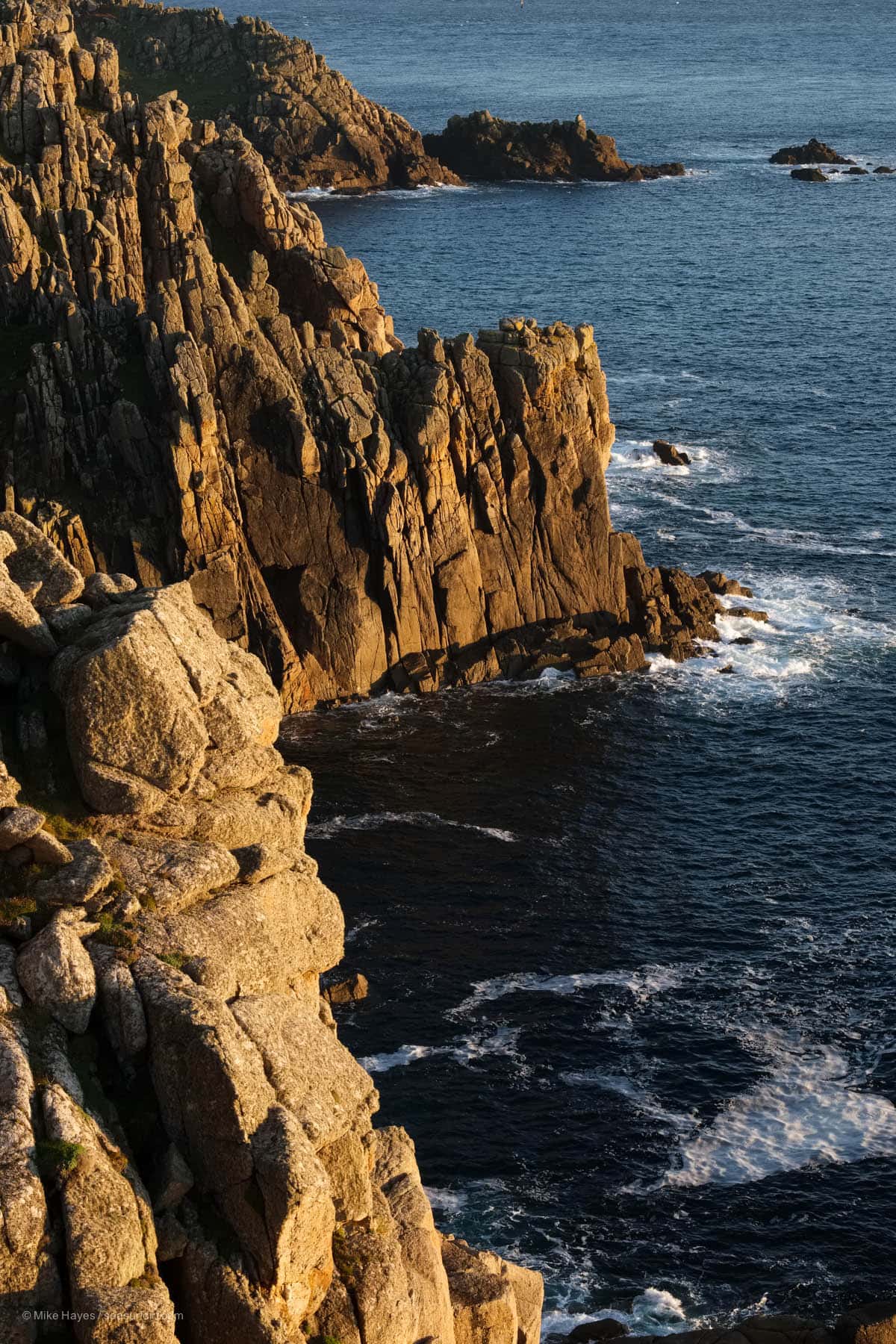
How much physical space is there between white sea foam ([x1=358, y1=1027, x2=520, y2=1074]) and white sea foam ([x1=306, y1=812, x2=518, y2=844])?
58.3 feet

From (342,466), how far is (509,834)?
94.3 ft

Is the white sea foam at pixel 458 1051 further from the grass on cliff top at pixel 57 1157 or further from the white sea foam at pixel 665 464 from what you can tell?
the white sea foam at pixel 665 464

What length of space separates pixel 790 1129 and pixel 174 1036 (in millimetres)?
41835

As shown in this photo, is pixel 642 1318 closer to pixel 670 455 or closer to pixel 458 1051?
pixel 458 1051

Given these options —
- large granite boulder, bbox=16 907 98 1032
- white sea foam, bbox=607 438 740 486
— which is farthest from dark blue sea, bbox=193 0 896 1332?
large granite boulder, bbox=16 907 98 1032

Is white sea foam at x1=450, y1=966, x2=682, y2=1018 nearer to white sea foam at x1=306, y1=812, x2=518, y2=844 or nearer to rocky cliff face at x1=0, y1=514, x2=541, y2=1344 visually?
white sea foam at x1=306, y1=812, x2=518, y2=844

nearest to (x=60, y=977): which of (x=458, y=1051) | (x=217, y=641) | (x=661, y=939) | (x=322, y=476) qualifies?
(x=217, y=641)

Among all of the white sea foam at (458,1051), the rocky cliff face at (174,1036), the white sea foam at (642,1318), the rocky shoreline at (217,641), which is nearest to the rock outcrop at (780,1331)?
the rocky shoreline at (217,641)

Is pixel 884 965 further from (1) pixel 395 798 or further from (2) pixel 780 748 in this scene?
(1) pixel 395 798

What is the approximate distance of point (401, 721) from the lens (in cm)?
10606

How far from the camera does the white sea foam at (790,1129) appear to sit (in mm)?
68938

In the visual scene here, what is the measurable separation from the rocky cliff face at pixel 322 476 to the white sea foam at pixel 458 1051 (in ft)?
117

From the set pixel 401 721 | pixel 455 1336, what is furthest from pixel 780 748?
pixel 455 1336

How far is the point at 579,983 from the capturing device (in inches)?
3169
